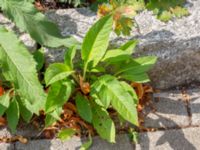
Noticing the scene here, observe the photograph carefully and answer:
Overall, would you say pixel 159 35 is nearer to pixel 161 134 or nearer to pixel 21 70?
pixel 161 134

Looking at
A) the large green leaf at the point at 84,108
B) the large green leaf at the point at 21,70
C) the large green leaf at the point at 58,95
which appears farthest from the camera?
the large green leaf at the point at 84,108

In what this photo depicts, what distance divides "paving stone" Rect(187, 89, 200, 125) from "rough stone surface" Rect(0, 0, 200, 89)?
0.16 metres

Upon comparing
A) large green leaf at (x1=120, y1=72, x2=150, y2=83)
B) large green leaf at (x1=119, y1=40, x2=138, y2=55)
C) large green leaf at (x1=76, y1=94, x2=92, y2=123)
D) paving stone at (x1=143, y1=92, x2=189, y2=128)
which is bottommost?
paving stone at (x1=143, y1=92, x2=189, y2=128)

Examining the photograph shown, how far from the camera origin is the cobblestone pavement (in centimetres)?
274

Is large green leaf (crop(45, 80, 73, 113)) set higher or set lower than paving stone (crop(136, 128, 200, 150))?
higher

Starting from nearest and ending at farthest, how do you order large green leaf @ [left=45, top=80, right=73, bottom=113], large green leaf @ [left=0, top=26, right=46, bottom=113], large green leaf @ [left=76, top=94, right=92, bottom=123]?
large green leaf @ [left=0, top=26, right=46, bottom=113]
large green leaf @ [left=45, top=80, right=73, bottom=113]
large green leaf @ [left=76, top=94, right=92, bottom=123]

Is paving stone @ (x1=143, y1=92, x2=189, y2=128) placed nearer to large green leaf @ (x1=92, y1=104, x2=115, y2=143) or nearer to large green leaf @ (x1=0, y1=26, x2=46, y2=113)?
large green leaf @ (x1=92, y1=104, x2=115, y2=143)

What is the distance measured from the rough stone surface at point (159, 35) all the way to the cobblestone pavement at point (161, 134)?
0.21 metres

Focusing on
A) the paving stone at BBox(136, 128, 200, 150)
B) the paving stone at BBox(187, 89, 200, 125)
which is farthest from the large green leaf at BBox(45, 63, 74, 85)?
the paving stone at BBox(187, 89, 200, 125)

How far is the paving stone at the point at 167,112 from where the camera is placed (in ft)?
9.27

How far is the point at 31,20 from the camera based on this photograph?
8.57ft

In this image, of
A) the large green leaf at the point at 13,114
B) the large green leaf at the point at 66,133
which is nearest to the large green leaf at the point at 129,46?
the large green leaf at the point at 66,133

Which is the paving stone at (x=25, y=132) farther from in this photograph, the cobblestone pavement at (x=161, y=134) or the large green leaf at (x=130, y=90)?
the large green leaf at (x=130, y=90)

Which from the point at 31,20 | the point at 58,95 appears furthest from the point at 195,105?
the point at 31,20
